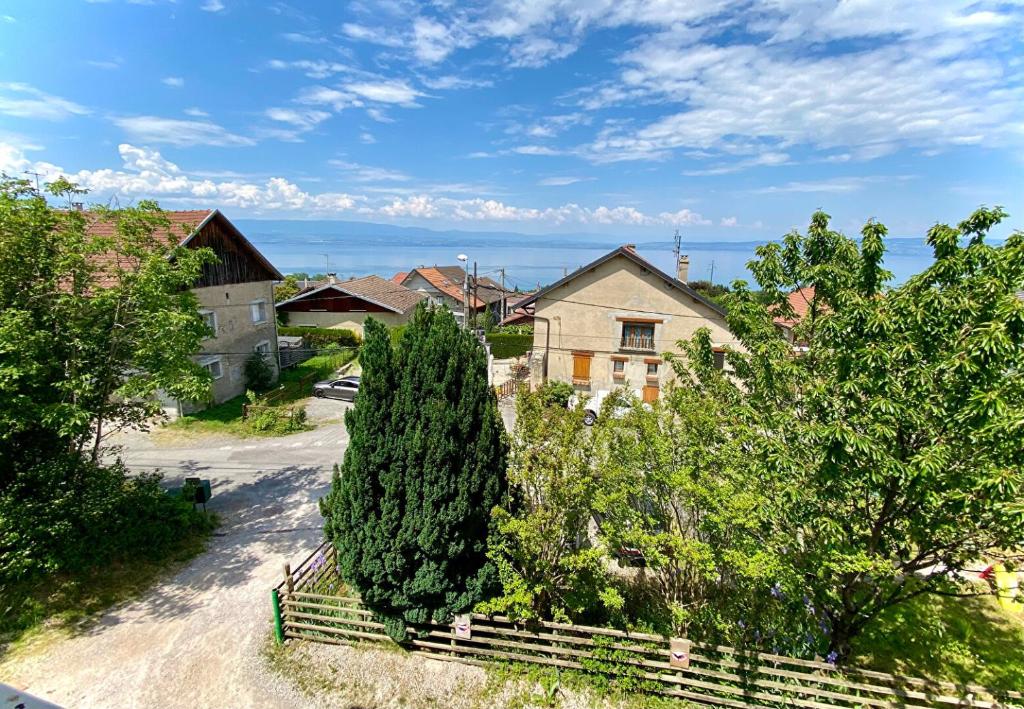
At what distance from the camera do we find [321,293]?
38969 millimetres

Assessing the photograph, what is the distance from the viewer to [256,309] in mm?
27859

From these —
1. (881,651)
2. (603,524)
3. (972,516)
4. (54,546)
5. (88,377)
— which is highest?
(88,377)

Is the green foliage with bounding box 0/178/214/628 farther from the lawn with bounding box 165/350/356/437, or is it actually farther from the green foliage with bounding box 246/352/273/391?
the green foliage with bounding box 246/352/273/391

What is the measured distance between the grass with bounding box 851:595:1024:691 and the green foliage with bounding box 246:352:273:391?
27230 mm

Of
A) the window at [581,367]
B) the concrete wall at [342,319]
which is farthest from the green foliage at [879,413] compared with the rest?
the concrete wall at [342,319]

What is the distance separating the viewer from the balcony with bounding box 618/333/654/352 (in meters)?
26.5

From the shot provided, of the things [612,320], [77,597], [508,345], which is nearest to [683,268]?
[612,320]

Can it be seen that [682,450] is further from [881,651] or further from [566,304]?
[566,304]

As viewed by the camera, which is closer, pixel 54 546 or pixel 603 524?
pixel 603 524

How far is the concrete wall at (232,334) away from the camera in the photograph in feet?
78.8

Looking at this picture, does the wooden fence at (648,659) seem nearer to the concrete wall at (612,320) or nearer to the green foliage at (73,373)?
the green foliage at (73,373)

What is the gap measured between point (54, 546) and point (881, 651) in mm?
17009

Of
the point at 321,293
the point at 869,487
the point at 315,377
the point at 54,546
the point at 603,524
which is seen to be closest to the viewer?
Answer: the point at 869,487

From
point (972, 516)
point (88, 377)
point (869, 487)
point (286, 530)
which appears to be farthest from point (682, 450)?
point (88, 377)
